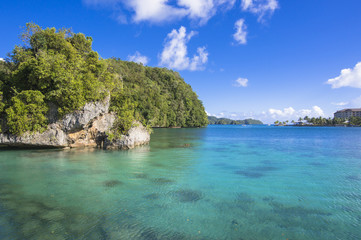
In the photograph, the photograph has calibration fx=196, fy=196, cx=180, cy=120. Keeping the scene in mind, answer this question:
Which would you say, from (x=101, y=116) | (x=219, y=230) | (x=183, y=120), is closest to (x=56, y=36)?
(x=101, y=116)

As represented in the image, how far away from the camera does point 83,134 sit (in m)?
20.7

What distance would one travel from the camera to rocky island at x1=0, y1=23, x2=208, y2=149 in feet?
57.0

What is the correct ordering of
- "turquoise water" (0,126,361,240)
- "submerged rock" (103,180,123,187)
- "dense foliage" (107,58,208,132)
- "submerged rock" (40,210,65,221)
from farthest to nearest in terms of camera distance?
"dense foliage" (107,58,208,132), "submerged rock" (103,180,123,187), "submerged rock" (40,210,65,221), "turquoise water" (0,126,361,240)

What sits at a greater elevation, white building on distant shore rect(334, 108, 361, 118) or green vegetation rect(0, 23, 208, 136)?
white building on distant shore rect(334, 108, 361, 118)

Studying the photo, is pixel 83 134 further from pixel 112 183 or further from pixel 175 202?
pixel 175 202

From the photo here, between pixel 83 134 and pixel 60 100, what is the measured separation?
13.8ft

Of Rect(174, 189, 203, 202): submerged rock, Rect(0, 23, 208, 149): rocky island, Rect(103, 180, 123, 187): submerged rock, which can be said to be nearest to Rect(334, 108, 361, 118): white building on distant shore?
Rect(0, 23, 208, 149): rocky island

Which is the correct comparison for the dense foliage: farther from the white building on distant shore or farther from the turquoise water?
the white building on distant shore

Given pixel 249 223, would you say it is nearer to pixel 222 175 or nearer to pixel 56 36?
pixel 222 175

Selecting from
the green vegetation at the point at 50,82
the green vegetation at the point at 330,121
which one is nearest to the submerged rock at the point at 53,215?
the green vegetation at the point at 50,82

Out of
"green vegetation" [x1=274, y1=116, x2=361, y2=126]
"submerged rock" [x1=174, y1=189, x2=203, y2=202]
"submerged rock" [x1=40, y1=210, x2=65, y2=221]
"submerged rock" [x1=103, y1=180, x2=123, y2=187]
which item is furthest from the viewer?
"green vegetation" [x1=274, y1=116, x2=361, y2=126]

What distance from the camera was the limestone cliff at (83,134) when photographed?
17.5m

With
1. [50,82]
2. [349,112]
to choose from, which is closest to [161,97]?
[50,82]

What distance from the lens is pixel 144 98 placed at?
211ft
